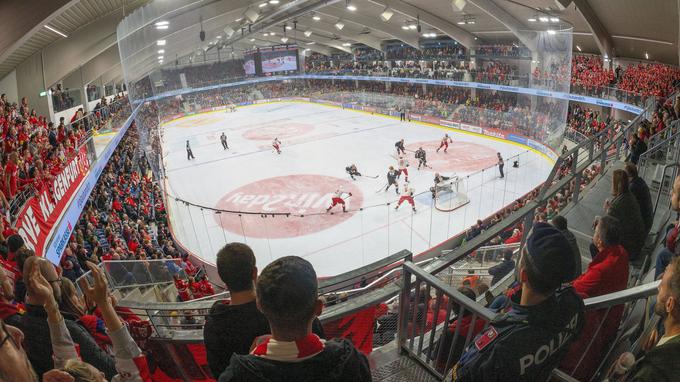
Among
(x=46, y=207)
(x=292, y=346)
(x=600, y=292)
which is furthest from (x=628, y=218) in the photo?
(x=46, y=207)

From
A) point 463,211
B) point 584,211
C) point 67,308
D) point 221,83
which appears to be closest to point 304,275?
point 67,308

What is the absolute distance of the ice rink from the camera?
1290 centimetres

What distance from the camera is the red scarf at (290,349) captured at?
1.33 m

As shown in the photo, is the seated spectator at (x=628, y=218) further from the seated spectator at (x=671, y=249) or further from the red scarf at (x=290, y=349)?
the red scarf at (x=290, y=349)

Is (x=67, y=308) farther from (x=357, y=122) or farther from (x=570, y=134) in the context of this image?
(x=357, y=122)

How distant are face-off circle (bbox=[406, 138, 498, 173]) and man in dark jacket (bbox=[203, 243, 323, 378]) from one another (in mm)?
18528

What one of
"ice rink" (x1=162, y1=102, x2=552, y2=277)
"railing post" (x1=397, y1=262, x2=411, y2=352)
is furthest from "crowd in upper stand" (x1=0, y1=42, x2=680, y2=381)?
"ice rink" (x1=162, y1=102, x2=552, y2=277)

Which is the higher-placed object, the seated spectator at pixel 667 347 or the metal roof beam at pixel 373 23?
the metal roof beam at pixel 373 23

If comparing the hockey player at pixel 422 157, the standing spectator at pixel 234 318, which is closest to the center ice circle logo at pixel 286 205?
the hockey player at pixel 422 157

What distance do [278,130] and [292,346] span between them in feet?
103

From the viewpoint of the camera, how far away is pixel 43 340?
7.25 feet

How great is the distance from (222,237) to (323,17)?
30.0 meters

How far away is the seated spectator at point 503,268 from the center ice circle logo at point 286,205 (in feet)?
23.1

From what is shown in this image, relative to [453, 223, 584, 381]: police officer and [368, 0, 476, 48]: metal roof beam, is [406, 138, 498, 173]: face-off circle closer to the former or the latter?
[368, 0, 476, 48]: metal roof beam
